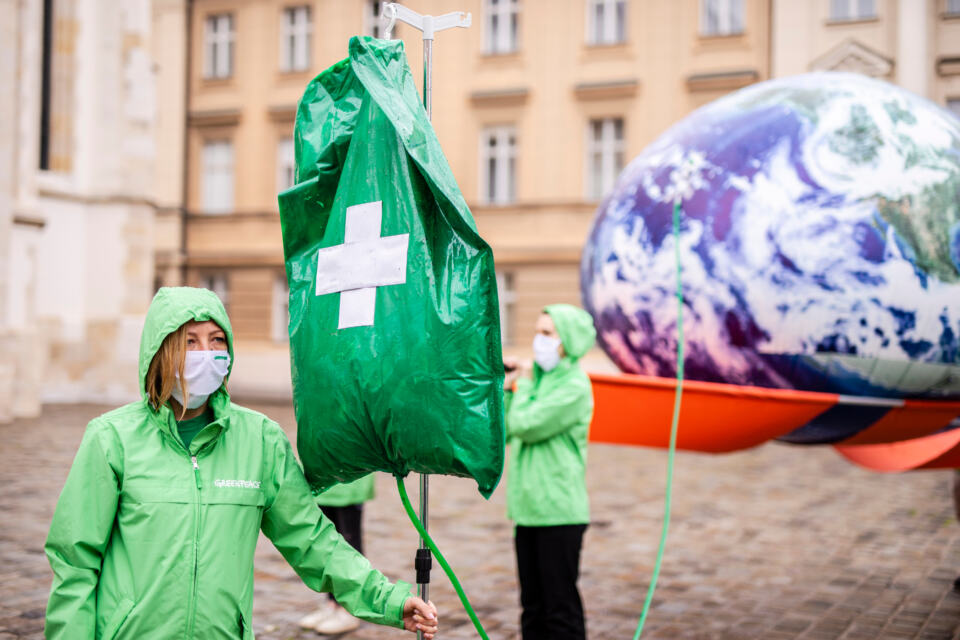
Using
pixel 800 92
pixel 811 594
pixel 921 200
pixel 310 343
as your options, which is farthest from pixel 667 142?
pixel 811 594

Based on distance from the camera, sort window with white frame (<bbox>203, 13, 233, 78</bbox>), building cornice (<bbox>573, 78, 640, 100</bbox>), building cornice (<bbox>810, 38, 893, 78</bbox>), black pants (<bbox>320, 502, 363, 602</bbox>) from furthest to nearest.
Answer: window with white frame (<bbox>203, 13, 233, 78</bbox>), building cornice (<bbox>573, 78, 640, 100</bbox>), building cornice (<bbox>810, 38, 893, 78</bbox>), black pants (<bbox>320, 502, 363, 602</bbox>)

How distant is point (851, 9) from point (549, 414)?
17.5 m

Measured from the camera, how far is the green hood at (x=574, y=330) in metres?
4.55

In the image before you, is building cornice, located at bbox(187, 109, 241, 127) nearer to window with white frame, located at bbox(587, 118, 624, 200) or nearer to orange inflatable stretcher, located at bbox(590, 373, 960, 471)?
window with white frame, located at bbox(587, 118, 624, 200)

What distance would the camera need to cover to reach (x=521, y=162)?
21.5m

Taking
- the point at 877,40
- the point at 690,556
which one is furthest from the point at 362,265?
the point at 877,40

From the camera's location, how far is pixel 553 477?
14.8 ft

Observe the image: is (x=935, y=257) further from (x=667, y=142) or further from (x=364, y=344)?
(x=364, y=344)

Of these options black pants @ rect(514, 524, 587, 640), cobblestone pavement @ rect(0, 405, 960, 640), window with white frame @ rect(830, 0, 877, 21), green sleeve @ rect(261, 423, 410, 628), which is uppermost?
window with white frame @ rect(830, 0, 877, 21)

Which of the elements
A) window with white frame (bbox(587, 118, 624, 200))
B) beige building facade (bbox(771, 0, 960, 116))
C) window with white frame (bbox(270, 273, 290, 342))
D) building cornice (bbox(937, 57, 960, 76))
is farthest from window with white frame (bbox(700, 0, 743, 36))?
window with white frame (bbox(270, 273, 290, 342))

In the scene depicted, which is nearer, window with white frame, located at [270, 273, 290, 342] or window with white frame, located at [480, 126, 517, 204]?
window with white frame, located at [480, 126, 517, 204]

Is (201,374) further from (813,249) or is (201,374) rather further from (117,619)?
(813,249)

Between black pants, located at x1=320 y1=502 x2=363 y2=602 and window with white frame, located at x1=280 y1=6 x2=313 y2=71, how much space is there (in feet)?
64.6

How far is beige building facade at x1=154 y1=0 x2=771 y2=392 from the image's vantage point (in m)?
20.5
